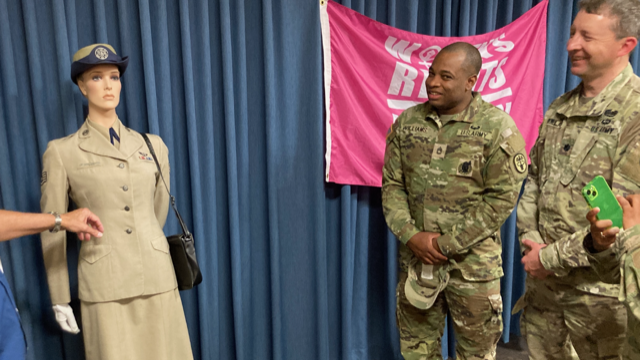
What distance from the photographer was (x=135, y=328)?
151 centimetres

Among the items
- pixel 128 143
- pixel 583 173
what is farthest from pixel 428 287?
pixel 128 143

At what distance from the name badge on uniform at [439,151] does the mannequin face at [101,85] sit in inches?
48.3

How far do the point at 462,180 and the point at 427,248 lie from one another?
0.99 ft

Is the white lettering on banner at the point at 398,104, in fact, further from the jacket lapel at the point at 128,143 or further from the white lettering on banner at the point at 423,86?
the jacket lapel at the point at 128,143

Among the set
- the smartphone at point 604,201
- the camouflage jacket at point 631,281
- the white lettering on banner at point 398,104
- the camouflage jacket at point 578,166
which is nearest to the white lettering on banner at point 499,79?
the white lettering on banner at point 398,104

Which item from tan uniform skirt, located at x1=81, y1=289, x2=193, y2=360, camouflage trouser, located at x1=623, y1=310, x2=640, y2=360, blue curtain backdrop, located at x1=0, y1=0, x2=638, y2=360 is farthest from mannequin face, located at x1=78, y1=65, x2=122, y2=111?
camouflage trouser, located at x1=623, y1=310, x2=640, y2=360

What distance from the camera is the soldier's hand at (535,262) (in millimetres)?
1360

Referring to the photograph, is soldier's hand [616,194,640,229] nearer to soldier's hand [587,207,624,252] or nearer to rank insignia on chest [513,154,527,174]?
soldier's hand [587,207,624,252]

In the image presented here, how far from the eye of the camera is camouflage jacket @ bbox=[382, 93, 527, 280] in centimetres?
157

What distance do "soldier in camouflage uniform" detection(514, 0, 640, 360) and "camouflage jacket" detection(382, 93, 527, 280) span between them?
118mm

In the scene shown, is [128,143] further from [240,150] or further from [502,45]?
[502,45]

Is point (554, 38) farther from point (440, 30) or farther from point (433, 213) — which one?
point (433, 213)

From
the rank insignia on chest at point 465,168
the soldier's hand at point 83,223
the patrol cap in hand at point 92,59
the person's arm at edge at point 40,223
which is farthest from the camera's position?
the rank insignia on chest at point 465,168

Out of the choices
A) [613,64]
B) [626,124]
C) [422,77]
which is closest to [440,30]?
[422,77]
